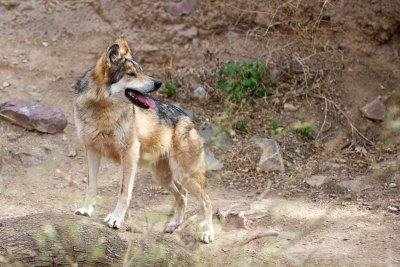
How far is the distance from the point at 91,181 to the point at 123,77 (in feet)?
3.59

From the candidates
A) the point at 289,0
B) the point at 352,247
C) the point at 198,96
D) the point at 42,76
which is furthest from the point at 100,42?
the point at 352,247

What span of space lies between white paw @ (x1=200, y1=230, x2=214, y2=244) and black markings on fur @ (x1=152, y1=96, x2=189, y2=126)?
123 centimetres

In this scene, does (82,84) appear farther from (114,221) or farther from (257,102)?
(257,102)

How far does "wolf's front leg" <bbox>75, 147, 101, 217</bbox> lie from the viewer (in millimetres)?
7281

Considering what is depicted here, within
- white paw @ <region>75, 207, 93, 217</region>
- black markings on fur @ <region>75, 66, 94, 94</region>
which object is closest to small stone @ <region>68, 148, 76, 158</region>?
black markings on fur @ <region>75, 66, 94, 94</region>

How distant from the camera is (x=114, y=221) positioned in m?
6.98

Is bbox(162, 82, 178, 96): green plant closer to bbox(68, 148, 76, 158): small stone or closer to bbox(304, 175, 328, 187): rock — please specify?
bbox(68, 148, 76, 158): small stone

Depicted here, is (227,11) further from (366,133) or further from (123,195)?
A: (123,195)

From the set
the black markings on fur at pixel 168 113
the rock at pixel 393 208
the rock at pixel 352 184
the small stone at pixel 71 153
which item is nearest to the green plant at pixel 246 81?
the rock at pixel 352 184

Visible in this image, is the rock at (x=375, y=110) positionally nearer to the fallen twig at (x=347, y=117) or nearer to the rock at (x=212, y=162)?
the fallen twig at (x=347, y=117)

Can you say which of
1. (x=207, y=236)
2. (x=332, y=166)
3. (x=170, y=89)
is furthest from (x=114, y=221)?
(x=170, y=89)

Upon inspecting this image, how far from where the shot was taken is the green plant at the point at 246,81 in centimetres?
1074

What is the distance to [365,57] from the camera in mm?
11422

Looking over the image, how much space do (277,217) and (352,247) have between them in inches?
47.8
